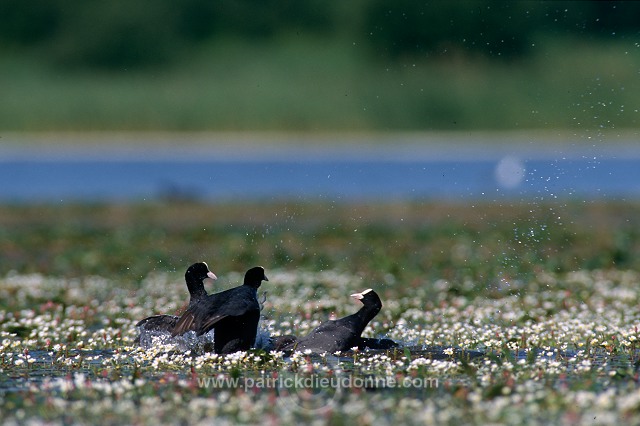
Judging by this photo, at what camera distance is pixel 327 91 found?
8000cm

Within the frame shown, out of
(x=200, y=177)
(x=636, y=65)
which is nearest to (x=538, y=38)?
(x=636, y=65)

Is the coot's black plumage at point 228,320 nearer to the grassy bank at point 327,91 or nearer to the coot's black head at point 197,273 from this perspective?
the coot's black head at point 197,273

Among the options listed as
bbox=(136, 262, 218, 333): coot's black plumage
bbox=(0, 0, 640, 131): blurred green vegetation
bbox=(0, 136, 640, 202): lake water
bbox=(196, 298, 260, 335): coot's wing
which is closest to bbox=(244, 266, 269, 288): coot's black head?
bbox=(136, 262, 218, 333): coot's black plumage

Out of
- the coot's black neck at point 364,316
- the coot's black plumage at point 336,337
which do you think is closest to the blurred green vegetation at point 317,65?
the coot's black neck at point 364,316

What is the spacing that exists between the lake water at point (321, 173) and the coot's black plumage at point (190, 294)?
2226cm

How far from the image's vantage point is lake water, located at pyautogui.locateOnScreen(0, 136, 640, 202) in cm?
3962

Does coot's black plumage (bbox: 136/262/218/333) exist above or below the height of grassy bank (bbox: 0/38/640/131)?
below

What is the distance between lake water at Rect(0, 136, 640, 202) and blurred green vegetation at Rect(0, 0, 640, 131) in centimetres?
753

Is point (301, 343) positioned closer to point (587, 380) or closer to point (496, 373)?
point (496, 373)

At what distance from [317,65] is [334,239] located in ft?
207

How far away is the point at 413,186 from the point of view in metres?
46.9

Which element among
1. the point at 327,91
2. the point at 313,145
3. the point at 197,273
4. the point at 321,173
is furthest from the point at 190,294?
the point at 327,91

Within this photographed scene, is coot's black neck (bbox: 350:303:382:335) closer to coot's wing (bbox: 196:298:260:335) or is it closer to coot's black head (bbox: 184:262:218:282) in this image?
coot's wing (bbox: 196:298:260:335)

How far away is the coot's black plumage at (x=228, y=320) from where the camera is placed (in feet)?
39.5
